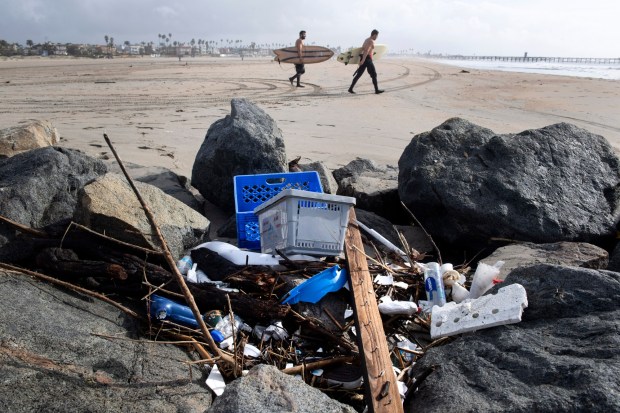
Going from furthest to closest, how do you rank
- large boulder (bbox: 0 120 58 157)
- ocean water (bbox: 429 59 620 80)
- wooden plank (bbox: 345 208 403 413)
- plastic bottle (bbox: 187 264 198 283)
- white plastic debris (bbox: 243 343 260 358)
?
1. ocean water (bbox: 429 59 620 80)
2. large boulder (bbox: 0 120 58 157)
3. plastic bottle (bbox: 187 264 198 283)
4. white plastic debris (bbox: 243 343 260 358)
5. wooden plank (bbox: 345 208 403 413)

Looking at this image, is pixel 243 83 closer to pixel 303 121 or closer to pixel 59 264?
pixel 303 121

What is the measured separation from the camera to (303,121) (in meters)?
10.3

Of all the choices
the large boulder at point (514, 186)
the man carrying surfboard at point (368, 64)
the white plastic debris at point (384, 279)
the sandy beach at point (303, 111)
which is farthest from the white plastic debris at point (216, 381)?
the man carrying surfboard at point (368, 64)

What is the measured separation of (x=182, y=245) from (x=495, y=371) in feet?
7.88

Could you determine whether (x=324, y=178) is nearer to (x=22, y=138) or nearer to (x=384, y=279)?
(x=384, y=279)

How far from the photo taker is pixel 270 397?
6.69 feet

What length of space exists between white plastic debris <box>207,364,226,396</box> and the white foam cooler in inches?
42.4

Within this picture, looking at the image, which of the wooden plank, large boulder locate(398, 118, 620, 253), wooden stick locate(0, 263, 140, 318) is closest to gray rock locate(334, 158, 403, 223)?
large boulder locate(398, 118, 620, 253)

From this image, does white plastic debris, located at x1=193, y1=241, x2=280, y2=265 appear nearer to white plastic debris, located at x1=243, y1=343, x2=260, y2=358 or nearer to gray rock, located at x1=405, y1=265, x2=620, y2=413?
white plastic debris, located at x1=243, y1=343, x2=260, y2=358

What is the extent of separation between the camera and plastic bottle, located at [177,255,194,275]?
3.64 metres

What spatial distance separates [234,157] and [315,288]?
2.28 meters

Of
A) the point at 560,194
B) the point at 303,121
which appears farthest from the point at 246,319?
the point at 303,121

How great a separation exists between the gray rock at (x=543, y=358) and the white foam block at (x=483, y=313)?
45mm

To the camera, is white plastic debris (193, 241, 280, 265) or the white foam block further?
white plastic debris (193, 241, 280, 265)
